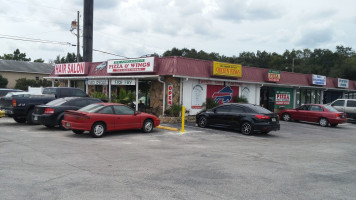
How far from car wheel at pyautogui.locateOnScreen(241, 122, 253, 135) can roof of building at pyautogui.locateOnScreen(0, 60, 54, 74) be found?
46749 mm

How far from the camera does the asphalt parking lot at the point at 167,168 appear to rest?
5.44 metres

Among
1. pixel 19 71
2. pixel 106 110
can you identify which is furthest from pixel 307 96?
pixel 19 71

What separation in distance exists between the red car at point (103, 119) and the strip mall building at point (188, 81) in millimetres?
4931

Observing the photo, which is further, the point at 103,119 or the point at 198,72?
the point at 198,72

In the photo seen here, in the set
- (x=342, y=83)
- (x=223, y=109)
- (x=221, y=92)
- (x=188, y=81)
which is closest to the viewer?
(x=223, y=109)

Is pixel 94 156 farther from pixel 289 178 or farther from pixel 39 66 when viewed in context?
pixel 39 66

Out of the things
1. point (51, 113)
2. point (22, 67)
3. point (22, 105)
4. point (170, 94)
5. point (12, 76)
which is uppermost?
point (22, 67)

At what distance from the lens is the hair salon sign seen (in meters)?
18.3

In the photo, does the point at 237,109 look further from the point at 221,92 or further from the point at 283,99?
the point at 283,99

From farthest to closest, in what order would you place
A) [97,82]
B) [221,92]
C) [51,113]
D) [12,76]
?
[12,76] → [97,82] → [221,92] → [51,113]

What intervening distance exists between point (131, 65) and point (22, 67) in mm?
40986

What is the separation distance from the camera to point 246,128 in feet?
45.2

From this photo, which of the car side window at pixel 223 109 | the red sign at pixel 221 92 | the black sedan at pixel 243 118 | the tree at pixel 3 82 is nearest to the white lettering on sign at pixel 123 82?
the red sign at pixel 221 92

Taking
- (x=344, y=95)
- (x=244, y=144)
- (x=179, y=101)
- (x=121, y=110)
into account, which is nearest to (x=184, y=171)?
(x=244, y=144)
